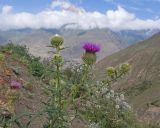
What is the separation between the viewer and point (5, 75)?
1485 centimetres

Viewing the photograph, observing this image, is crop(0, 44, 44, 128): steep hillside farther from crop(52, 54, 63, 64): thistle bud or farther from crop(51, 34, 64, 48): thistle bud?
crop(52, 54, 63, 64): thistle bud

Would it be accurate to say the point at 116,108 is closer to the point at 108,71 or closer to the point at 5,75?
the point at 5,75

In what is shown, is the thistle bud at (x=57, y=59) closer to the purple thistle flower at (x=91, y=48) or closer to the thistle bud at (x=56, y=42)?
the thistle bud at (x=56, y=42)

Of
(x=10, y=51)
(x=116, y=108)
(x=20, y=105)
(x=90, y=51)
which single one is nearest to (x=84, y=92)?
(x=90, y=51)

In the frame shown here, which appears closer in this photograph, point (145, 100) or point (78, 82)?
point (78, 82)

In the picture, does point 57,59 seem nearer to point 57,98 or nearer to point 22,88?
point 57,98

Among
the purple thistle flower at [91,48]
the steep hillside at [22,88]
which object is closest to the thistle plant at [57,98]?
the purple thistle flower at [91,48]

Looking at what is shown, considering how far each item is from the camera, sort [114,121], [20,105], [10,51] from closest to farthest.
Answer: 1. [20,105]
2. [114,121]
3. [10,51]

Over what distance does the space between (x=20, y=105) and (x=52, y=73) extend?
7867mm

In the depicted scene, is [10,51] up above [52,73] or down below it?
above

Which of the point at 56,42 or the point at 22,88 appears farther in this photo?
the point at 22,88

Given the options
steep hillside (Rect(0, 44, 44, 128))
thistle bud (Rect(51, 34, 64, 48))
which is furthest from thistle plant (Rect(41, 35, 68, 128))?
steep hillside (Rect(0, 44, 44, 128))

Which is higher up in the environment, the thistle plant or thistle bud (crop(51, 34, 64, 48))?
thistle bud (crop(51, 34, 64, 48))

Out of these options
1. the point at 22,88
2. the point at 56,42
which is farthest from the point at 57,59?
the point at 22,88
